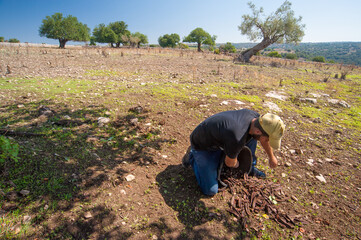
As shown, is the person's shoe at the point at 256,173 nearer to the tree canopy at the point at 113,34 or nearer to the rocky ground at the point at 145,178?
the rocky ground at the point at 145,178

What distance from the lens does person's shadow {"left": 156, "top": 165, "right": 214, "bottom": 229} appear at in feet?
8.27

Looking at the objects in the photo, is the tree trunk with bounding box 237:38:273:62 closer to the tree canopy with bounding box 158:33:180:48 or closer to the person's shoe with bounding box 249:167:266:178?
the person's shoe with bounding box 249:167:266:178

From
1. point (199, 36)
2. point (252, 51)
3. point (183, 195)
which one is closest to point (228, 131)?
point (183, 195)

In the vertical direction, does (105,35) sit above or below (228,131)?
above

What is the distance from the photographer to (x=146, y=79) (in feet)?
29.9

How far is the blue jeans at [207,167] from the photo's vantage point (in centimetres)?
281

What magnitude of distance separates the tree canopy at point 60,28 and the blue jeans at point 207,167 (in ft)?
185

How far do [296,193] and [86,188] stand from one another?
3364mm

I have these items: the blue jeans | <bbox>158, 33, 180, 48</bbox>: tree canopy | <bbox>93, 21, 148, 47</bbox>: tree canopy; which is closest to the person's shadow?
the blue jeans

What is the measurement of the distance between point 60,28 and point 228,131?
57750mm

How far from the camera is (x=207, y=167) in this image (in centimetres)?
289

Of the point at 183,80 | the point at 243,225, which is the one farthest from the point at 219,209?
the point at 183,80

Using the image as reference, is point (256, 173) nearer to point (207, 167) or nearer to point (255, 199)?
point (255, 199)

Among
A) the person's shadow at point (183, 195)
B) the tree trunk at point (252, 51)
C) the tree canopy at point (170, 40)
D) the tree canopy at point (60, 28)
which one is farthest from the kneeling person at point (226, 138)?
the tree canopy at point (170, 40)
